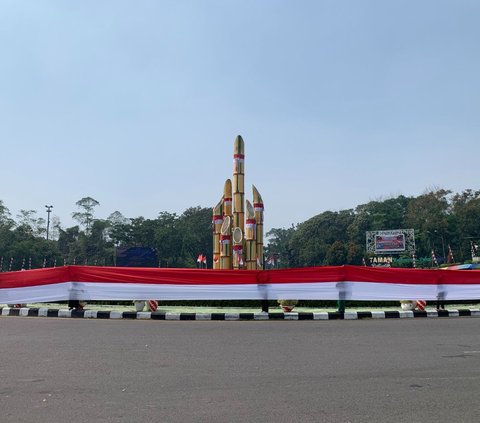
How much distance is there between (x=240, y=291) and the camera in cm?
1502

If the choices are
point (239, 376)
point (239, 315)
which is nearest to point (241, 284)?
point (239, 315)

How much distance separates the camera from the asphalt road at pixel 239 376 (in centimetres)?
473

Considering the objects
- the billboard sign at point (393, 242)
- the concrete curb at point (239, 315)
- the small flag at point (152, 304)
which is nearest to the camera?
the concrete curb at point (239, 315)

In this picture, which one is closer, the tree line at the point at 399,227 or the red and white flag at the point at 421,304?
the red and white flag at the point at 421,304

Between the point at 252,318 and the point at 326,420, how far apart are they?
9.86 meters

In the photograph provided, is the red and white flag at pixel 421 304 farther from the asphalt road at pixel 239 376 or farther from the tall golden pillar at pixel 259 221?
the tall golden pillar at pixel 259 221

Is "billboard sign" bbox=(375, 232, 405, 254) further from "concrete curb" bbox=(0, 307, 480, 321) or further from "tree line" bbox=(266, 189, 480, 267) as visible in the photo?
"concrete curb" bbox=(0, 307, 480, 321)

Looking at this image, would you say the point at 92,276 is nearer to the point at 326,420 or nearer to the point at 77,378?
the point at 77,378

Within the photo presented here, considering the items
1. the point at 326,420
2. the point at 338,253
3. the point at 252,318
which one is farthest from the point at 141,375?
the point at 338,253

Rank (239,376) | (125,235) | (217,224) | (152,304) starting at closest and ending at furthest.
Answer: (239,376)
(152,304)
(217,224)
(125,235)

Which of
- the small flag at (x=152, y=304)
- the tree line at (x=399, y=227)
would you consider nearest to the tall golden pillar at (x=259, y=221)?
the small flag at (x=152, y=304)

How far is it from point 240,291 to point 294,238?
82.9 m

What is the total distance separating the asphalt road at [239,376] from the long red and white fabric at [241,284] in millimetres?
4210

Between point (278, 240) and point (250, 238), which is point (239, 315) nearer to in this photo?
point (250, 238)
